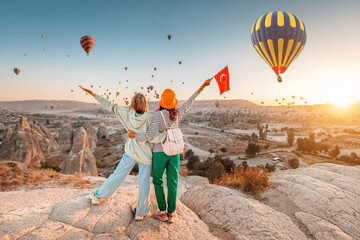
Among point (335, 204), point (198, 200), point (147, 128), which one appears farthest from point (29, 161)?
point (335, 204)

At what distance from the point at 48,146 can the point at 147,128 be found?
21480 millimetres

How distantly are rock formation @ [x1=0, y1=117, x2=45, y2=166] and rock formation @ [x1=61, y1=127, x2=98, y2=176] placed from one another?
3.77 m

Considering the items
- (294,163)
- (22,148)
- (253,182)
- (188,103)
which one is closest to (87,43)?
(22,148)

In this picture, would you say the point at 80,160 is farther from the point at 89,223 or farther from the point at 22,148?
the point at 89,223

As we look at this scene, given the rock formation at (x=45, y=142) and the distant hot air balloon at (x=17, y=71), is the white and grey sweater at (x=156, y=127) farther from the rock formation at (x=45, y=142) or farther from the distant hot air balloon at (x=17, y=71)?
the distant hot air balloon at (x=17, y=71)

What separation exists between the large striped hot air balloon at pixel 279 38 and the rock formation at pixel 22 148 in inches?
703

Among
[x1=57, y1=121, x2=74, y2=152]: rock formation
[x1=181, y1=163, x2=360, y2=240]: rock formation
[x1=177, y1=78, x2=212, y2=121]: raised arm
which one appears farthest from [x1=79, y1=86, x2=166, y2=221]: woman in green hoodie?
[x1=57, y1=121, x2=74, y2=152]: rock formation

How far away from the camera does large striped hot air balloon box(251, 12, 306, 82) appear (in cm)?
1123

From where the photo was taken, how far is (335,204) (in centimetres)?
446

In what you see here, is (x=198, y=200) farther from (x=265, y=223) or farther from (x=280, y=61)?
(x=280, y=61)

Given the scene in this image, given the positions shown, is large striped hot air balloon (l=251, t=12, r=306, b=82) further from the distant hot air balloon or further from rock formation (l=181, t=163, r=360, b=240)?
the distant hot air balloon

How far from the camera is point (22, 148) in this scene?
15031 mm

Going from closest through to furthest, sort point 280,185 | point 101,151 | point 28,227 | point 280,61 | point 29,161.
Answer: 1. point 28,227
2. point 280,185
3. point 280,61
4. point 29,161
5. point 101,151

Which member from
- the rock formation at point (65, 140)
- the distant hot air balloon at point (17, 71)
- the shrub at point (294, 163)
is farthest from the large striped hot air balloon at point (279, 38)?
the distant hot air balloon at point (17, 71)
